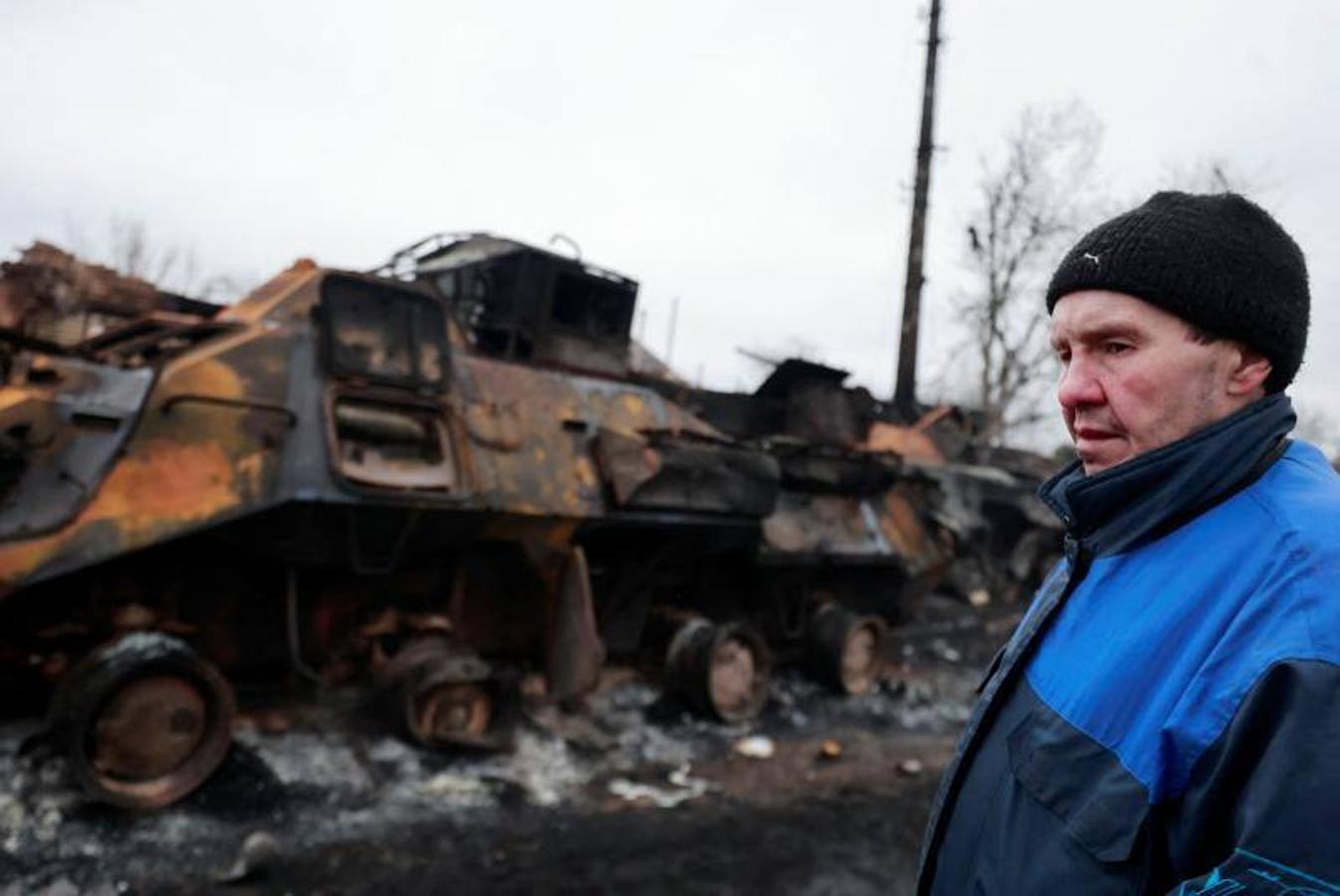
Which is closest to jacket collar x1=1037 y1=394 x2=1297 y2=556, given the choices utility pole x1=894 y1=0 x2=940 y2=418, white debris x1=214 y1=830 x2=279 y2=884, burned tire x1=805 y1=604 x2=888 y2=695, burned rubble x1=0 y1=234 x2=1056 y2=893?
white debris x1=214 y1=830 x2=279 y2=884

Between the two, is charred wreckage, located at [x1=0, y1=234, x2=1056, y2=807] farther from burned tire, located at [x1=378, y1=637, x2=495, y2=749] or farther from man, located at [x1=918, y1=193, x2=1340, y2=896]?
man, located at [x1=918, y1=193, x2=1340, y2=896]

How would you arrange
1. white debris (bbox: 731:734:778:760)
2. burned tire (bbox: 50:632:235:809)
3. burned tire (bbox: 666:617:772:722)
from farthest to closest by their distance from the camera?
1. burned tire (bbox: 666:617:772:722)
2. white debris (bbox: 731:734:778:760)
3. burned tire (bbox: 50:632:235:809)

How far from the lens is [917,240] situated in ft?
57.5

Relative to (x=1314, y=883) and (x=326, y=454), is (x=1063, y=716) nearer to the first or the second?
(x=1314, y=883)

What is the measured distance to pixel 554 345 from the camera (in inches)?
323

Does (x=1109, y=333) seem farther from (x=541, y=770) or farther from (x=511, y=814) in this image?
(x=541, y=770)

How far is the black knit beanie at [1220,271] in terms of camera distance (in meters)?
1.33

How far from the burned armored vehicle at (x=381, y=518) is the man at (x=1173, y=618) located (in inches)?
171

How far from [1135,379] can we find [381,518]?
4770 millimetres

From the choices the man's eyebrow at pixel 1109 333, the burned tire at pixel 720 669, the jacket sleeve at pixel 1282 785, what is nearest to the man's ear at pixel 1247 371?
the man's eyebrow at pixel 1109 333

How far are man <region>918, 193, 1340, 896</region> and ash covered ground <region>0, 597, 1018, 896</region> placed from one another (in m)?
3.30

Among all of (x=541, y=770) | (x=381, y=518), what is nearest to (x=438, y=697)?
(x=541, y=770)

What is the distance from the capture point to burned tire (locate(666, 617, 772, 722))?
6.82m

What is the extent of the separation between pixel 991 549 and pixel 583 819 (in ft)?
31.4
